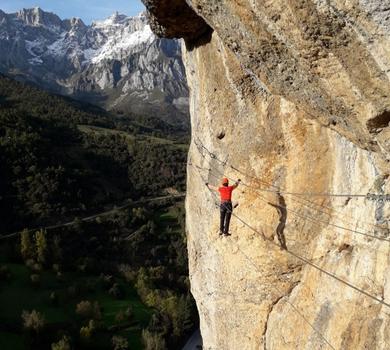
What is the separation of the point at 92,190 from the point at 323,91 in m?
71.2

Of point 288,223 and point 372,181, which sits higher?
point 372,181

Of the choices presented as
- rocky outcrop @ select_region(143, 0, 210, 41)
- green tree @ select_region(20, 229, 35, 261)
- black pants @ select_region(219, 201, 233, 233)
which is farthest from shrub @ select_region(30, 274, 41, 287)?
rocky outcrop @ select_region(143, 0, 210, 41)

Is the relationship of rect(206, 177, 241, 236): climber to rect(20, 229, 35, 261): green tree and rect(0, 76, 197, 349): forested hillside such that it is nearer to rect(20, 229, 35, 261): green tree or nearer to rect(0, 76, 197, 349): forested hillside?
rect(0, 76, 197, 349): forested hillside

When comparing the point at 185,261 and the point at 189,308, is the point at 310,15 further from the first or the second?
the point at 185,261

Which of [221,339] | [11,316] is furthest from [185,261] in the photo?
[221,339]

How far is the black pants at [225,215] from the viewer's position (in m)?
11.4

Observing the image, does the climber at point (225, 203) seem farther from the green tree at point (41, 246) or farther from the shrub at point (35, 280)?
the green tree at point (41, 246)

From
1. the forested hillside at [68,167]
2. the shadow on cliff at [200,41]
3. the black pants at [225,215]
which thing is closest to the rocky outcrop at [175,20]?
the shadow on cliff at [200,41]

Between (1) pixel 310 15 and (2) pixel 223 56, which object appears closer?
(1) pixel 310 15

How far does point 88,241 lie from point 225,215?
186 ft

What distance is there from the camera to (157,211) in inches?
3162

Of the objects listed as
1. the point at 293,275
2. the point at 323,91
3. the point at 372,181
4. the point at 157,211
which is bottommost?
the point at 157,211

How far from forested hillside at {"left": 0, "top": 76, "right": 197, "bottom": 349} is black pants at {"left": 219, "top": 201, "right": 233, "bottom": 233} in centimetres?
3378

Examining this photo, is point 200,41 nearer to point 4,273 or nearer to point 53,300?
point 53,300
